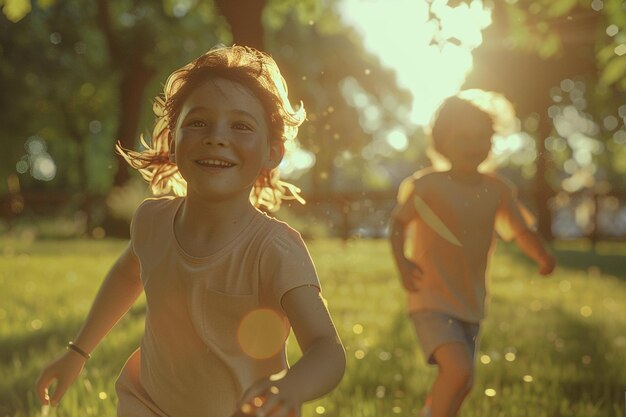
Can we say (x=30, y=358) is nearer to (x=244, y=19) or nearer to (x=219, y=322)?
(x=244, y=19)

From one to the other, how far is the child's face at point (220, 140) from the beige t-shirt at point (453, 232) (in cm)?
208

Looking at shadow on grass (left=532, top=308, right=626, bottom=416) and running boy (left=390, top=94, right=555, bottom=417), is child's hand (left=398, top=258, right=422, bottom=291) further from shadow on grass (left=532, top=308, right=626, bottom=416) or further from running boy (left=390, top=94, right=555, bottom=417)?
shadow on grass (left=532, top=308, right=626, bottom=416)

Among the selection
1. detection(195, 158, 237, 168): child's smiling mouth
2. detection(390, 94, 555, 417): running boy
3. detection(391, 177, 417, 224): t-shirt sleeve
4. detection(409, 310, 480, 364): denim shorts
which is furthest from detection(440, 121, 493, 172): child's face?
detection(195, 158, 237, 168): child's smiling mouth

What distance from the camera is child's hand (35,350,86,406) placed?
264 centimetres

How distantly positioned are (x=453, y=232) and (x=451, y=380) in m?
0.82

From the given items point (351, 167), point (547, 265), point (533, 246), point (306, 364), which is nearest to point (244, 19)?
point (533, 246)

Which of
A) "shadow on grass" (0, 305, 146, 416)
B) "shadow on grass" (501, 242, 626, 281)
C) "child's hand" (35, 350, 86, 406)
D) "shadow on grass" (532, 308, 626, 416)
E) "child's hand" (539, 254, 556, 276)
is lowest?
"shadow on grass" (0, 305, 146, 416)

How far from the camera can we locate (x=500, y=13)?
20.6ft

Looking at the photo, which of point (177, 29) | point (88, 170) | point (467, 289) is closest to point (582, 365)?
point (467, 289)

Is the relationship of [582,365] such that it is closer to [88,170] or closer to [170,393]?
[170,393]

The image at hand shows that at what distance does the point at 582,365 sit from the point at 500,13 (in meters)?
2.79

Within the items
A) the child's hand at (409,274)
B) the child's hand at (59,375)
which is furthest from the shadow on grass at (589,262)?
the child's hand at (59,375)

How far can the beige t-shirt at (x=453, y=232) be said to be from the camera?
A: 4.17 m

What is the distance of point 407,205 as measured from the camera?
4.40 m
